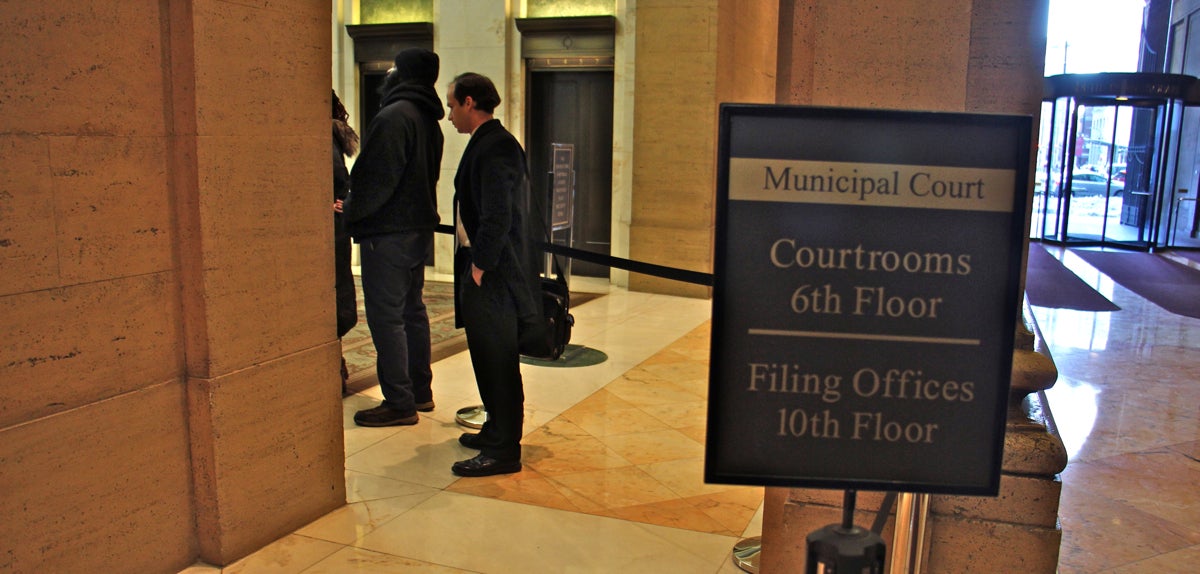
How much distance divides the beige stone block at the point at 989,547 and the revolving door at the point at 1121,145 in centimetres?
1484

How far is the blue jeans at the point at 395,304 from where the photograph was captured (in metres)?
5.25

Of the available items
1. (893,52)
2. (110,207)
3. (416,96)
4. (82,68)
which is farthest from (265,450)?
(893,52)

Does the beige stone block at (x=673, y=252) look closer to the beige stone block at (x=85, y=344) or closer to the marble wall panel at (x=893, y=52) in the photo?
the beige stone block at (x=85, y=344)

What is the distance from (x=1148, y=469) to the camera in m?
5.21

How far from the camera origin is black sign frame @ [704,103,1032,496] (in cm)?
200

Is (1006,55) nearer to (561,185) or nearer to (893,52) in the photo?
(893,52)

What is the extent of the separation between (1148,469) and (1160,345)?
4.00m

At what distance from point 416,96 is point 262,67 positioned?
5.34 ft

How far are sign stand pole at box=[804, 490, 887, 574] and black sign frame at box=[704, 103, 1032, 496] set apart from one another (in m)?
0.15

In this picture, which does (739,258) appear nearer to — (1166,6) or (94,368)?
(94,368)

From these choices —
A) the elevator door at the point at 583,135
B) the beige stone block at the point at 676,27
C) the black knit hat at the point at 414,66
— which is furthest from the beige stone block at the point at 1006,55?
the elevator door at the point at 583,135

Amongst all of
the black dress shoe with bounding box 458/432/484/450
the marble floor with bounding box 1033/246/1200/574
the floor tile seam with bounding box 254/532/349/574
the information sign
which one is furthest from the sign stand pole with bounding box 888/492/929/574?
the information sign

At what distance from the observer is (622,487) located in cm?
461

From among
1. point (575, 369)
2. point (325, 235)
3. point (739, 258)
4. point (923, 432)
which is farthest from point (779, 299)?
point (575, 369)
